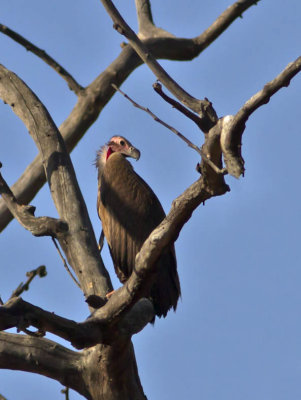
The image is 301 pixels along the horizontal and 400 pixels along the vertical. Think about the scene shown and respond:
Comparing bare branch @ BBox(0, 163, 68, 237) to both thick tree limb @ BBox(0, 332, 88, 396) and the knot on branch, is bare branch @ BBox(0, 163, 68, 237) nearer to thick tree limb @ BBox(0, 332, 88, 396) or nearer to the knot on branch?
thick tree limb @ BBox(0, 332, 88, 396)

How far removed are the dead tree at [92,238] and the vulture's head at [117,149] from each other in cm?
104

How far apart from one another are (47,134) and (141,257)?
2114mm

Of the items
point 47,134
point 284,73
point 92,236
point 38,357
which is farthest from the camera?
point 47,134

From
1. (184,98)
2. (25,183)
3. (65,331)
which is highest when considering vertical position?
(25,183)

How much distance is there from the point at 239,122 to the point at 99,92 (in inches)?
184

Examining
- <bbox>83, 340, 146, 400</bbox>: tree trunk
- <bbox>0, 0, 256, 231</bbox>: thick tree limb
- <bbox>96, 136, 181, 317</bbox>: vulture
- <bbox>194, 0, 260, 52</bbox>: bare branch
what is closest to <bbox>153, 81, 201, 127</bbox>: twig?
<bbox>83, 340, 146, 400</bbox>: tree trunk

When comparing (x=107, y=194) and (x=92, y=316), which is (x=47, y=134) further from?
(x=92, y=316)

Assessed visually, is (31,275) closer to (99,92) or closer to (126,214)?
(126,214)

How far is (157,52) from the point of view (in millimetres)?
9047

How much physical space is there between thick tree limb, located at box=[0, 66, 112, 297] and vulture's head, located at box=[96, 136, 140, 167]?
2002mm

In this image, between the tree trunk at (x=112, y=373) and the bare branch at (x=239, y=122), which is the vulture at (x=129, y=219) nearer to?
the tree trunk at (x=112, y=373)

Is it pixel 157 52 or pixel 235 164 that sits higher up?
pixel 157 52

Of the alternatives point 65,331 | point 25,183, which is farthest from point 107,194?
point 65,331

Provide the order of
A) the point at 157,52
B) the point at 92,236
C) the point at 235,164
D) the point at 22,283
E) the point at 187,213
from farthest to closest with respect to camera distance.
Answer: the point at 157,52
the point at 92,236
the point at 22,283
the point at 187,213
the point at 235,164
